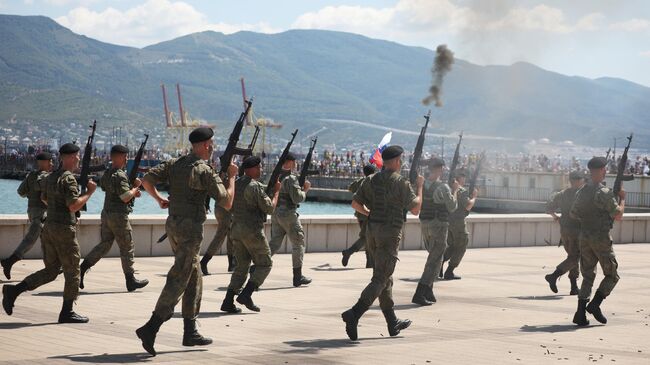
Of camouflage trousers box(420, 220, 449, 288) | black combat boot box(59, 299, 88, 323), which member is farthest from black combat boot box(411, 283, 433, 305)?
black combat boot box(59, 299, 88, 323)

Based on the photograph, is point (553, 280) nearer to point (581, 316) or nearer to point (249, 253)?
point (581, 316)

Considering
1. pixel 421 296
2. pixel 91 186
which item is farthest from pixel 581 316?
pixel 91 186

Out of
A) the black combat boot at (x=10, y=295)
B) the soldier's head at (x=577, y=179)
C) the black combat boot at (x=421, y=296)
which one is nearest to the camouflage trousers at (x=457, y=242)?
the soldier's head at (x=577, y=179)

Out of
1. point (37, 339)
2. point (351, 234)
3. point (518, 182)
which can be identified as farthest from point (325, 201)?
point (37, 339)

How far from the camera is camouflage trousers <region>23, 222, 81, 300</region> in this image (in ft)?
38.3

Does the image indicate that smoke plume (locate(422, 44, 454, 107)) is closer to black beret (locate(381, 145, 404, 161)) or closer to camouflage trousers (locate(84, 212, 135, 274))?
camouflage trousers (locate(84, 212, 135, 274))

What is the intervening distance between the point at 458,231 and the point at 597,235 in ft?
15.3

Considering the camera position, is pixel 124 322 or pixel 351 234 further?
pixel 351 234

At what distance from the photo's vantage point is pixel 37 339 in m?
10.6

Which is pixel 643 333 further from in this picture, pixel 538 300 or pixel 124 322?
pixel 124 322

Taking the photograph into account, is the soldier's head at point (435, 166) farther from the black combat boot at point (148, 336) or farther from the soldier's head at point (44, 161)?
the black combat boot at point (148, 336)

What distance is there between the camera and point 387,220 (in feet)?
37.4

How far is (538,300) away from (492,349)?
185 inches

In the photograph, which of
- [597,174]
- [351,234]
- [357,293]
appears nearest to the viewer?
[597,174]
